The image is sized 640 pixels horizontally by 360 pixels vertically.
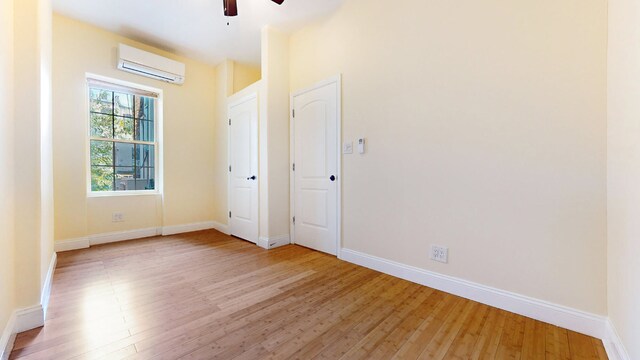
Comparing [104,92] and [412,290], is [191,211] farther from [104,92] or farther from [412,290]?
[412,290]

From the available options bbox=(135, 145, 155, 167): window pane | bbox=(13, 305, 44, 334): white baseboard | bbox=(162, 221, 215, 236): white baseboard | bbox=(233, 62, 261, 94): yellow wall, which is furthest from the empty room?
bbox=(233, 62, 261, 94): yellow wall

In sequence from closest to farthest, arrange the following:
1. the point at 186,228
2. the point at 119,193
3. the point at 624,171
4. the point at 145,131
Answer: the point at 624,171 → the point at 119,193 → the point at 145,131 → the point at 186,228

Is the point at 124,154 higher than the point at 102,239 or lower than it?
higher

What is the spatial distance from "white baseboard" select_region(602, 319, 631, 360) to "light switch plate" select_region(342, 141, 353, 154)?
218cm

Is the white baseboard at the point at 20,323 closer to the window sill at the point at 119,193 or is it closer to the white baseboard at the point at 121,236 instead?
the white baseboard at the point at 121,236

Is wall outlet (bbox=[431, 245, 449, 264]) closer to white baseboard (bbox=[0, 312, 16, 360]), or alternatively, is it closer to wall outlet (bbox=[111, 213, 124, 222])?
white baseboard (bbox=[0, 312, 16, 360])

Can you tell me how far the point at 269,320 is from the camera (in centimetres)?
168

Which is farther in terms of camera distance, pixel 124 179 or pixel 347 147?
pixel 124 179

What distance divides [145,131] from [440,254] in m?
4.34

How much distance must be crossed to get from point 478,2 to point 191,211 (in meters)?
4.50

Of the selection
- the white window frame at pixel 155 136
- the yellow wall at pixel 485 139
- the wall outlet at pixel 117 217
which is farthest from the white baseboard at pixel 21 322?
the yellow wall at pixel 485 139

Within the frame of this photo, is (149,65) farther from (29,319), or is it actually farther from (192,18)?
(29,319)

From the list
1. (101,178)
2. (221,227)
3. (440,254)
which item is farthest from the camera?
(221,227)

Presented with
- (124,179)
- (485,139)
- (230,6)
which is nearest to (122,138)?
(124,179)
